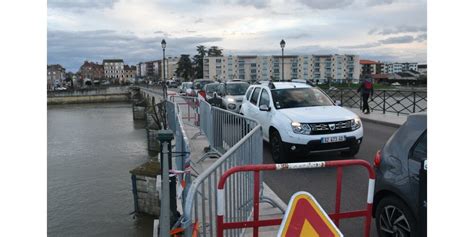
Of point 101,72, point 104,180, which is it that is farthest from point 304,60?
point 104,180

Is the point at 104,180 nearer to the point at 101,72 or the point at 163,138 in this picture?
the point at 163,138

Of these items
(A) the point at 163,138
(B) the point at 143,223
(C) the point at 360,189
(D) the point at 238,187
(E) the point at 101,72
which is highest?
(E) the point at 101,72

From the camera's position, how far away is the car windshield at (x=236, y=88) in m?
18.8

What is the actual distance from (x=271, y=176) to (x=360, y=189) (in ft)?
5.97

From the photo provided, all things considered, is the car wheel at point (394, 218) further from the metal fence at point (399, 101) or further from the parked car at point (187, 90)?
the parked car at point (187, 90)

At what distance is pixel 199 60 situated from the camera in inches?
5374

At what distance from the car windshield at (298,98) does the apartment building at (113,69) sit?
191494 millimetres

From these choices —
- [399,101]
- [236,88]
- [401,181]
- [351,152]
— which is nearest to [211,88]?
[236,88]

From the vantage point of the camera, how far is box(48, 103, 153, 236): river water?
16.1m

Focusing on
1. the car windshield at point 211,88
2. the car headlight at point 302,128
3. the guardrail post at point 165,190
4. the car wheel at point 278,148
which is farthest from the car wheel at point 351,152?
the car windshield at point 211,88

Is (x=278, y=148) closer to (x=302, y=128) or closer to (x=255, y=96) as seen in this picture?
(x=302, y=128)

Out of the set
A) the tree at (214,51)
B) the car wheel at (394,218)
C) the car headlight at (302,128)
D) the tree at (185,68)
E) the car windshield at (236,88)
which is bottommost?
the car wheel at (394,218)

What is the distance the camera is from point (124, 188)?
21016mm

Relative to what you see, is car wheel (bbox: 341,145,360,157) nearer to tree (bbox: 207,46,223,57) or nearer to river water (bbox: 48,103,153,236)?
river water (bbox: 48,103,153,236)
